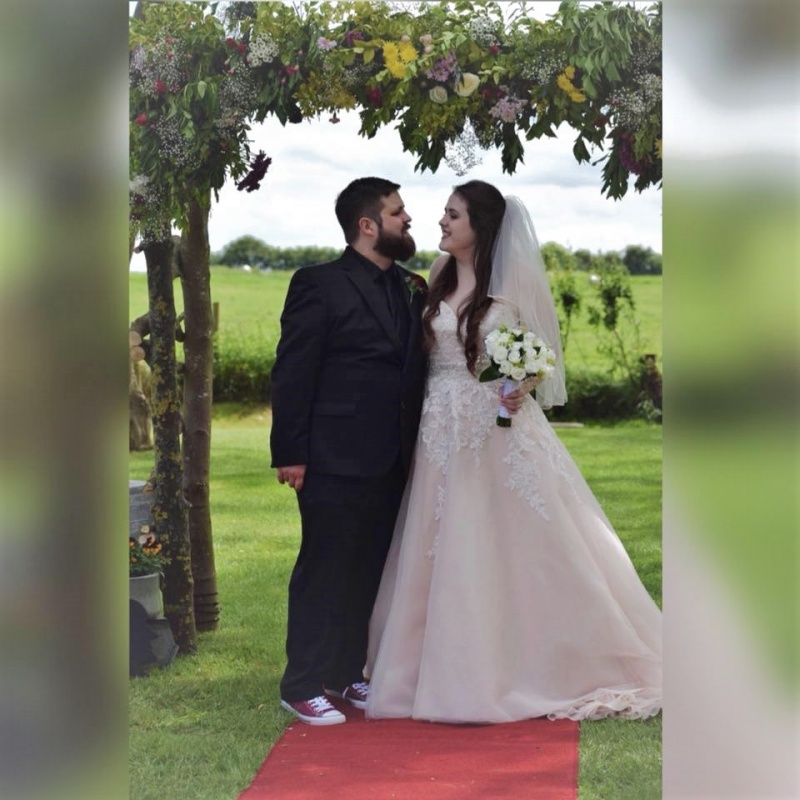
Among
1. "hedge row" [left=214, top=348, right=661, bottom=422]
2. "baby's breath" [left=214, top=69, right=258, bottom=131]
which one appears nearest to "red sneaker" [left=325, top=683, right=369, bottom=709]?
"baby's breath" [left=214, top=69, right=258, bottom=131]

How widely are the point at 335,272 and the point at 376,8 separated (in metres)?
1.03

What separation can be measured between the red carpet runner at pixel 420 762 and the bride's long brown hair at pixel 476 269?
1398 mm

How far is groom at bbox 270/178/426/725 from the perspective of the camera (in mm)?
4941

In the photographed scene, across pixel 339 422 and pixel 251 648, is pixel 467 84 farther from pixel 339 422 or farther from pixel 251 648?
pixel 251 648

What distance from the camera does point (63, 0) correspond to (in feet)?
9.66

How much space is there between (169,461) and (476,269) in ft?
5.32

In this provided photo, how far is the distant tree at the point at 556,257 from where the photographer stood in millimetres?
10531

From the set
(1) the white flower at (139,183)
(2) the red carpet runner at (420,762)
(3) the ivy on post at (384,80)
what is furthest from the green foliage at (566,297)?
(2) the red carpet runner at (420,762)

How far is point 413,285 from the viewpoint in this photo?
5129mm

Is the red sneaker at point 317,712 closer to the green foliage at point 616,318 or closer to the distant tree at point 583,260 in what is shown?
the green foliage at point 616,318

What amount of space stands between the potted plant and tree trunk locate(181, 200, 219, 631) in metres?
0.35

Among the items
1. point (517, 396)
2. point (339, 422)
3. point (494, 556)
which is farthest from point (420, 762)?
point (517, 396)

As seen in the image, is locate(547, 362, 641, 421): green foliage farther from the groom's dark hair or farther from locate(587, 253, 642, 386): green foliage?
the groom's dark hair

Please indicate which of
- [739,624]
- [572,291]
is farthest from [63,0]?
[572,291]
